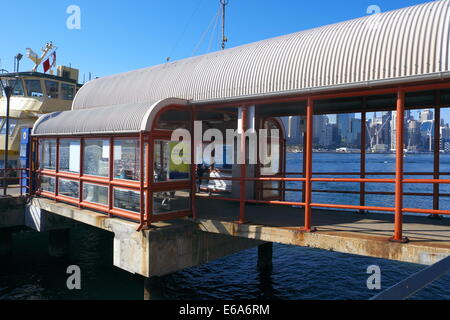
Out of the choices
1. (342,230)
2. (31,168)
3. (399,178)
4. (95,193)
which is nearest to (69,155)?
(95,193)

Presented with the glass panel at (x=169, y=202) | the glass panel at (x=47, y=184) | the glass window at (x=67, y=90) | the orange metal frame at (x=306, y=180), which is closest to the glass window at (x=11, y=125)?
the glass window at (x=67, y=90)

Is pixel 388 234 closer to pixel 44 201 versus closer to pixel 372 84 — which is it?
pixel 372 84

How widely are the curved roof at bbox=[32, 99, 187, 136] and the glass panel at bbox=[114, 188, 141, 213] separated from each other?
168 centimetres

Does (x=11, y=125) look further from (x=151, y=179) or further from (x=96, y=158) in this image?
(x=151, y=179)

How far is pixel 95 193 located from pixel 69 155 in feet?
7.18

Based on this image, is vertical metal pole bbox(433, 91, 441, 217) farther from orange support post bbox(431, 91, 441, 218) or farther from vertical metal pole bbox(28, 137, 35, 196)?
vertical metal pole bbox(28, 137, 35, 196)

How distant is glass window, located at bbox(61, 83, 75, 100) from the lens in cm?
2656

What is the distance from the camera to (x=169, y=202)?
10148mm

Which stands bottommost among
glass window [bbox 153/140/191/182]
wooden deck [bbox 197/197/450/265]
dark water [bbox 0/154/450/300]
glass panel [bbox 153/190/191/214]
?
dark water [bbox 0/154/450/300]

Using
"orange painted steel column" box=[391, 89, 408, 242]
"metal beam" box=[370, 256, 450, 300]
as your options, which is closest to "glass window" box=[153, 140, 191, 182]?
"orange painted steel column" box=[391, 89, 408, 242]

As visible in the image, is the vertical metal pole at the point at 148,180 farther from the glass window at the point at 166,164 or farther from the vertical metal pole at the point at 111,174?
the vertical metal pole at the point at 111,174

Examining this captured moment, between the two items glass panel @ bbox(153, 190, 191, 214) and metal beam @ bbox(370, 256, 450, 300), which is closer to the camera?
metal beam @ bbox(370, 256, 450, 300)

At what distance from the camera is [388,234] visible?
7.82m

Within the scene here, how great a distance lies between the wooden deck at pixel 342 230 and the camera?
270 inches
